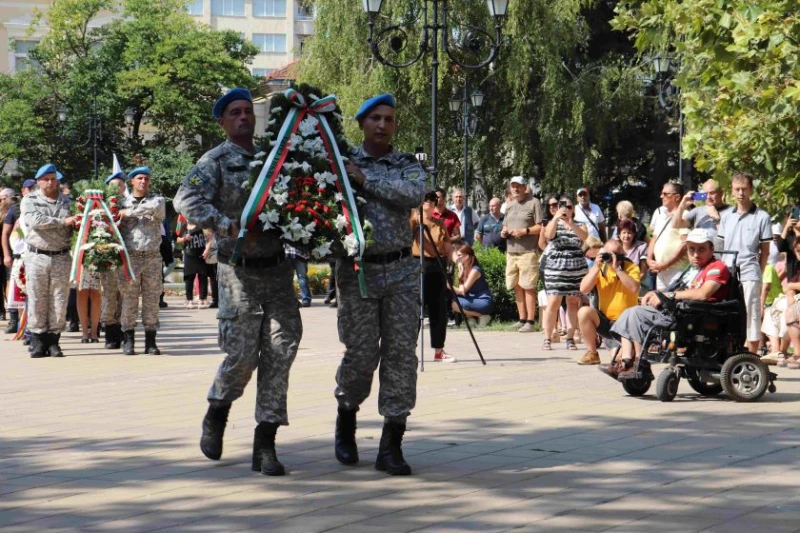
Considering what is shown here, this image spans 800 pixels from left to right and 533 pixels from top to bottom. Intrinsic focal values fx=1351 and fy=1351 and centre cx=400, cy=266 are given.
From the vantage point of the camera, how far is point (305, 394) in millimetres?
11008

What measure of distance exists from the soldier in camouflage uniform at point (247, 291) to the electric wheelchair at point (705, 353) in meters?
4.06

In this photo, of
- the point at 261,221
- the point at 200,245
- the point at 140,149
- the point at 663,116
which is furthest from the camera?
the point at 140,149

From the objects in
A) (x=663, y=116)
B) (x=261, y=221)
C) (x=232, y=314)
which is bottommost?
(x=232, y=314)

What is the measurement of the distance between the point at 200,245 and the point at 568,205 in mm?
10103

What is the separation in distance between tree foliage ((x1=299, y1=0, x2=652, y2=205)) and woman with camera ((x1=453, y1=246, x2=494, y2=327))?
65.0ft

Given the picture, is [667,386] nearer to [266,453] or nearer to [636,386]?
[636,386]

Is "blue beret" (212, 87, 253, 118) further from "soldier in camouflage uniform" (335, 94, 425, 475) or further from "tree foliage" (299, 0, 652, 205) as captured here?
"tree foliage" (299, 0, 652, 205)

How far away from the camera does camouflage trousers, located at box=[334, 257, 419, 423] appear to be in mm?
7316

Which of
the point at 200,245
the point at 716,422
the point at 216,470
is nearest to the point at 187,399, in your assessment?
the point at 216,470

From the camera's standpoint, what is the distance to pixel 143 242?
14633 millimetres

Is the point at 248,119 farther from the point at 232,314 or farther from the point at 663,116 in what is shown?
the point at 663,116

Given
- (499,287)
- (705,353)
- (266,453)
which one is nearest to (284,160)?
(266,453)

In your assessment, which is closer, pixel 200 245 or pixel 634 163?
pixel 200 245

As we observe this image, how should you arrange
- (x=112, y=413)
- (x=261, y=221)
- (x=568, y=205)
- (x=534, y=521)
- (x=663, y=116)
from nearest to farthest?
(x=534, y=521)
(x=261, y=221)
(x=112, y=413)
(x=568, y=205)
(x=663, y=116)
